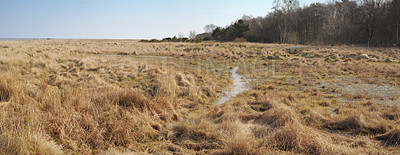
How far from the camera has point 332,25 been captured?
38.8 meters

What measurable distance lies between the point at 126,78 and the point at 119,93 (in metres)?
4.64

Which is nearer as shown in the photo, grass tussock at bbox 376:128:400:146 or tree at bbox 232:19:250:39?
grass tussock at bbox 376:128:400:146

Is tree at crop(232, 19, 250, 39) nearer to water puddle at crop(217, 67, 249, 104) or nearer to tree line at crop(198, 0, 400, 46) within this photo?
tree line at crop(198, 0, 400, 46)

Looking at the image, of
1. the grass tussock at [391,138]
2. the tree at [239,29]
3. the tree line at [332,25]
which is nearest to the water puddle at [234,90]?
the grass tussock at [391,138]

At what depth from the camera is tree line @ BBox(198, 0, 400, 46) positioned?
31406 mm

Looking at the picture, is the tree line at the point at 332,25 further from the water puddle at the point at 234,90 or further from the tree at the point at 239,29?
the water puddle at the point at 234,90

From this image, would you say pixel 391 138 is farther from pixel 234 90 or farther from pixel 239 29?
pixel 239 29

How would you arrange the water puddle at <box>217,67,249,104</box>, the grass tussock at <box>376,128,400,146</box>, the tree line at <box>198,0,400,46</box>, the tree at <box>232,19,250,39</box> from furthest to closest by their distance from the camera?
1. the tree at <box>232,19,250,39</box>
2. the tree line at <box>198,0,400,46</box>
3. the water puddle at <box>217,67,249,104</box>
4. the grass tussock at <box>376,128,400,146</box>

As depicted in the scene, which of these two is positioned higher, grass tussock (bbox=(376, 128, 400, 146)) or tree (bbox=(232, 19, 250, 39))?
tree (bbox=(232, 19, 250, 39))

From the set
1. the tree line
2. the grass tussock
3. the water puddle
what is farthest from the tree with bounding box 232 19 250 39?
the grass tussock

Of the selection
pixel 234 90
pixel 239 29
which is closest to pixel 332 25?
pixel 239 29

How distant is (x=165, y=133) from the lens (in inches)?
175

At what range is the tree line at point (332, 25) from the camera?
31406 mm

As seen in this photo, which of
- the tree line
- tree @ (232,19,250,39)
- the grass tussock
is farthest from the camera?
tree @ (232,19,250,39)
